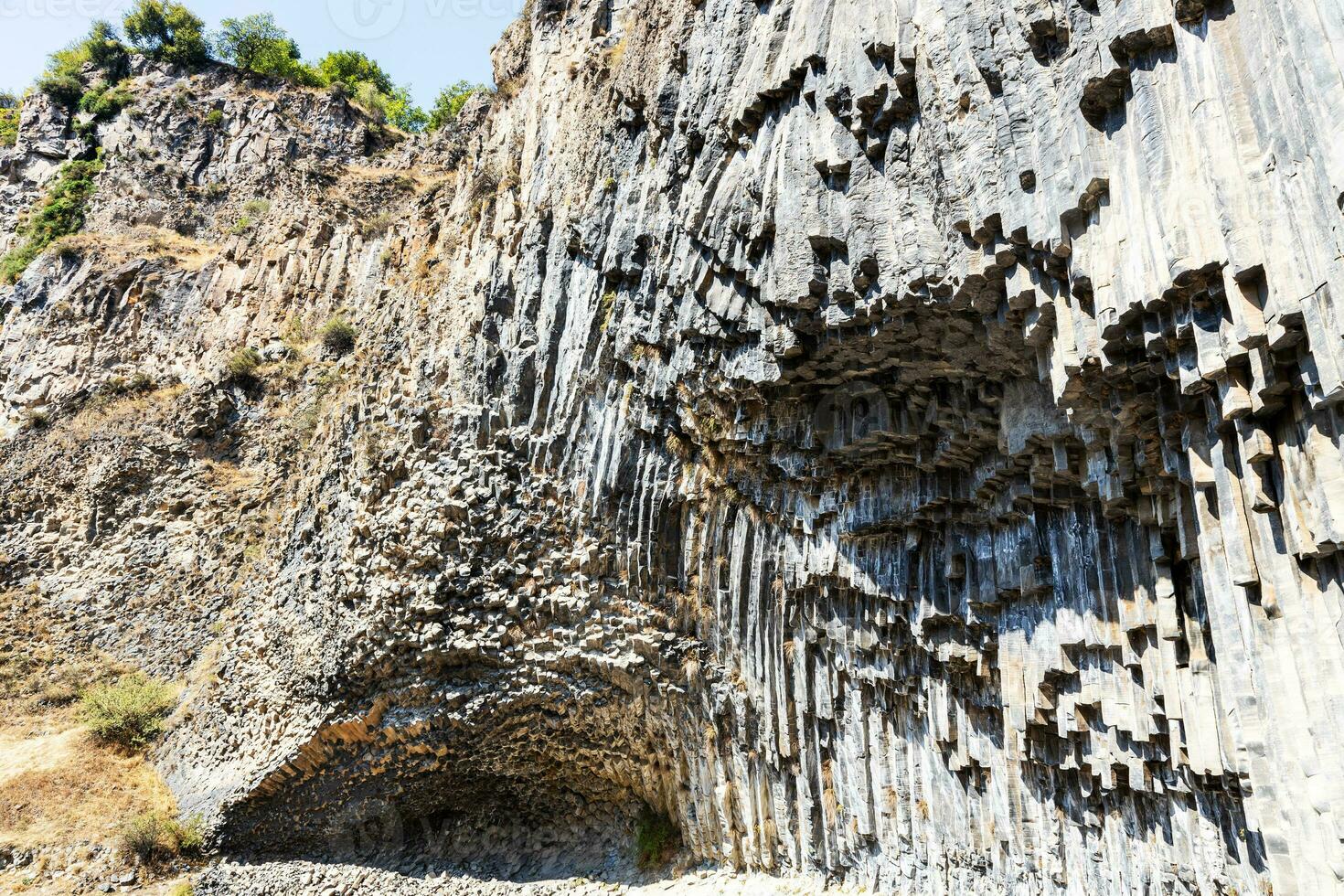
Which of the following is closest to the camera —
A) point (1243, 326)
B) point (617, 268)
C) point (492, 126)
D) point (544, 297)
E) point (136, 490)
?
point (1243, 326)

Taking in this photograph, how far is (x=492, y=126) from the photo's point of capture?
46.4 ft

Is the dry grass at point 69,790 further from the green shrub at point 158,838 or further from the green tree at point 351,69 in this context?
the green tree at point 351,69

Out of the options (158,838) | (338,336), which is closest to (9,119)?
(338,336)

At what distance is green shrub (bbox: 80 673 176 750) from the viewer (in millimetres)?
15312

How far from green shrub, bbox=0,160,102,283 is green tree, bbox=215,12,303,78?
598cm

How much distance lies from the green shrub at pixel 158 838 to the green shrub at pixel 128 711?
7.76 ft

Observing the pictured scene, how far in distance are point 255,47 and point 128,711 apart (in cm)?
2277

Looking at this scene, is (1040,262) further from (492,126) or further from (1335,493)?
(492,126)

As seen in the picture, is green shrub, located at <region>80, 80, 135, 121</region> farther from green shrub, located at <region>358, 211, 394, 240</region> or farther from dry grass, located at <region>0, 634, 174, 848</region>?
dry grass, located at <region>0, 634, 174, 848</region>

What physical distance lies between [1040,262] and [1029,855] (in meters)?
5.00

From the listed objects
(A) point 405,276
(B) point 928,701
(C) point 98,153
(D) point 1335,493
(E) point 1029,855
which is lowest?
(E) point 1029,855

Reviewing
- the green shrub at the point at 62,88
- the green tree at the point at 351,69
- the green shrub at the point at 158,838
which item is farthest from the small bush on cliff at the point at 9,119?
the green shrub at the point at 158,838

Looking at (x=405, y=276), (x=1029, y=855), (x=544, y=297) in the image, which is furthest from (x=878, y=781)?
(x=405, y=276)

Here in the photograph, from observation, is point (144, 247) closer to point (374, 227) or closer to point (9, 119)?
point (374, 227)
